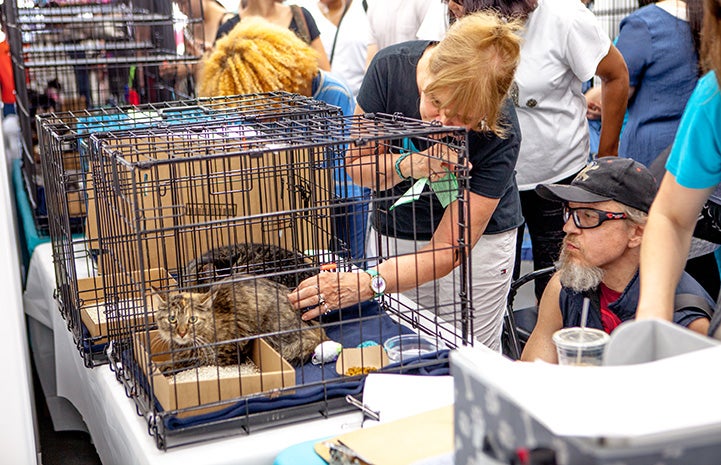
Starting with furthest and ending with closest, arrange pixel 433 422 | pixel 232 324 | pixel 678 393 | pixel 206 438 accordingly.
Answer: pixel 232 324 → pixel 206 438 → pixel 433 422 → pixel 678 393

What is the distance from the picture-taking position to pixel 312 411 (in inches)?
62.7

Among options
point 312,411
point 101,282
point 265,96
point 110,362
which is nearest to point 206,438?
point 312,411

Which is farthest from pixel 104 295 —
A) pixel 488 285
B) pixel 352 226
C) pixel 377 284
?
pixel 352 226

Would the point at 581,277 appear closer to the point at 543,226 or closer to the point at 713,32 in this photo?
the point at 713,32

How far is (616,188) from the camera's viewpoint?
1935 millimetres

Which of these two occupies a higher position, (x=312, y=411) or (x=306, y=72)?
(x=306, y=72)

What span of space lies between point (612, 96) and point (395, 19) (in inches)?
42.2

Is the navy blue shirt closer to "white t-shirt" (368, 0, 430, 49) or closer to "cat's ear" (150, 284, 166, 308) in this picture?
"cat's ear" (150, 284, 166, 308)

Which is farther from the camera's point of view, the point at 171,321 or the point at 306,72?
the point at 306,72

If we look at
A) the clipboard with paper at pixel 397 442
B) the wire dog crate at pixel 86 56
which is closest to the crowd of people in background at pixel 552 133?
the clipboard with paper at pixel 397 442

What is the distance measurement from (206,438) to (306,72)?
1.60 meters

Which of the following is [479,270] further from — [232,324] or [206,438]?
[206,438]

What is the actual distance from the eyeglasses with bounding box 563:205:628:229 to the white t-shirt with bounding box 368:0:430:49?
1698 millimetres

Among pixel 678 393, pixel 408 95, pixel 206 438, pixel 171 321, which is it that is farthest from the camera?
pixel 408 95
